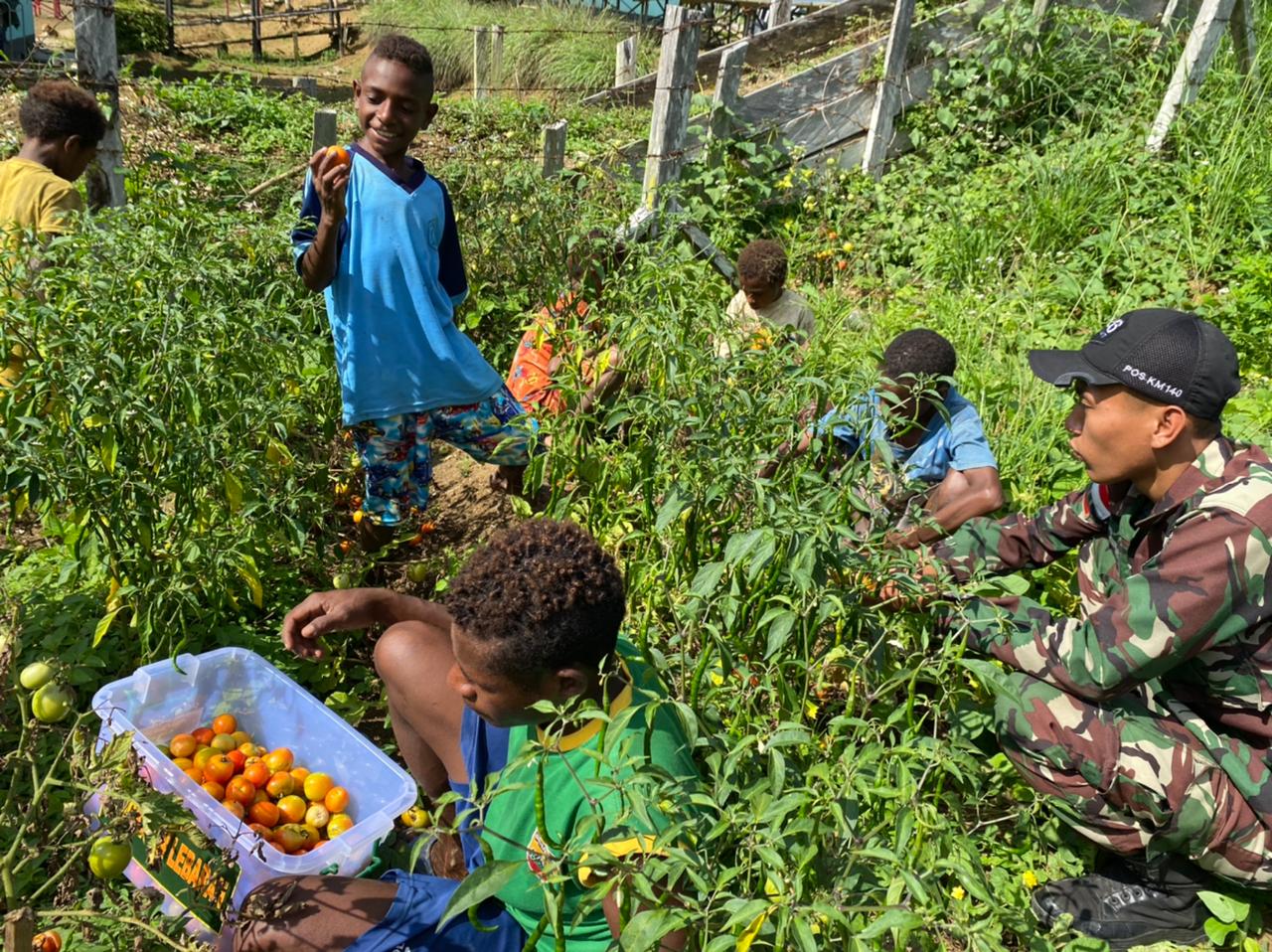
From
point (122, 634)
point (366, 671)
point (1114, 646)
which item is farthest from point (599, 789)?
point (122, 634)

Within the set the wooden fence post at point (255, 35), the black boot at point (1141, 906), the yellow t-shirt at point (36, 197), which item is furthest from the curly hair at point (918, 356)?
the wooden fence post at point (255, 35)

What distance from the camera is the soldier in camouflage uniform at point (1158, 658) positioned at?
217 centimetres

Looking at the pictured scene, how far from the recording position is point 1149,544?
94.6 inches

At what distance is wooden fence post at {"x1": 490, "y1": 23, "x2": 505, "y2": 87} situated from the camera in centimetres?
1106

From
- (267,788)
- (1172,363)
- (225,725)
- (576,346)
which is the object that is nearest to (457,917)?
(267,788)

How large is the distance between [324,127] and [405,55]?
194 centimetres

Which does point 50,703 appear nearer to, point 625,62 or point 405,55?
point 405,55

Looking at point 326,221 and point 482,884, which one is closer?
point 482,884

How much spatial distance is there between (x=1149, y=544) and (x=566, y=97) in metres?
9.07

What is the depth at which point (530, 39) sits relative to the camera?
1225cm

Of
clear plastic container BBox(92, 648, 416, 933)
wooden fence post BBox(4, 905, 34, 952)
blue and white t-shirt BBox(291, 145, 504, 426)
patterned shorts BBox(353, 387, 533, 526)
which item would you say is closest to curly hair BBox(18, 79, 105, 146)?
blue and white t-shirt BBox(291, 145, 504, 426)

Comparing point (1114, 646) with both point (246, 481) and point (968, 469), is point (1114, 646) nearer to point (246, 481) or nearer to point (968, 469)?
point (968, 469)

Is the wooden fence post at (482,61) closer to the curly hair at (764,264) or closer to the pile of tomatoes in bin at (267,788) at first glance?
the curly hair at (764,264)

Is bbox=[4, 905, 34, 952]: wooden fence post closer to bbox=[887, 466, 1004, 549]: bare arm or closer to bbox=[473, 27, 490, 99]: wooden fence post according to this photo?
bbox=[887, 466, 1004, 549]: bare arm
